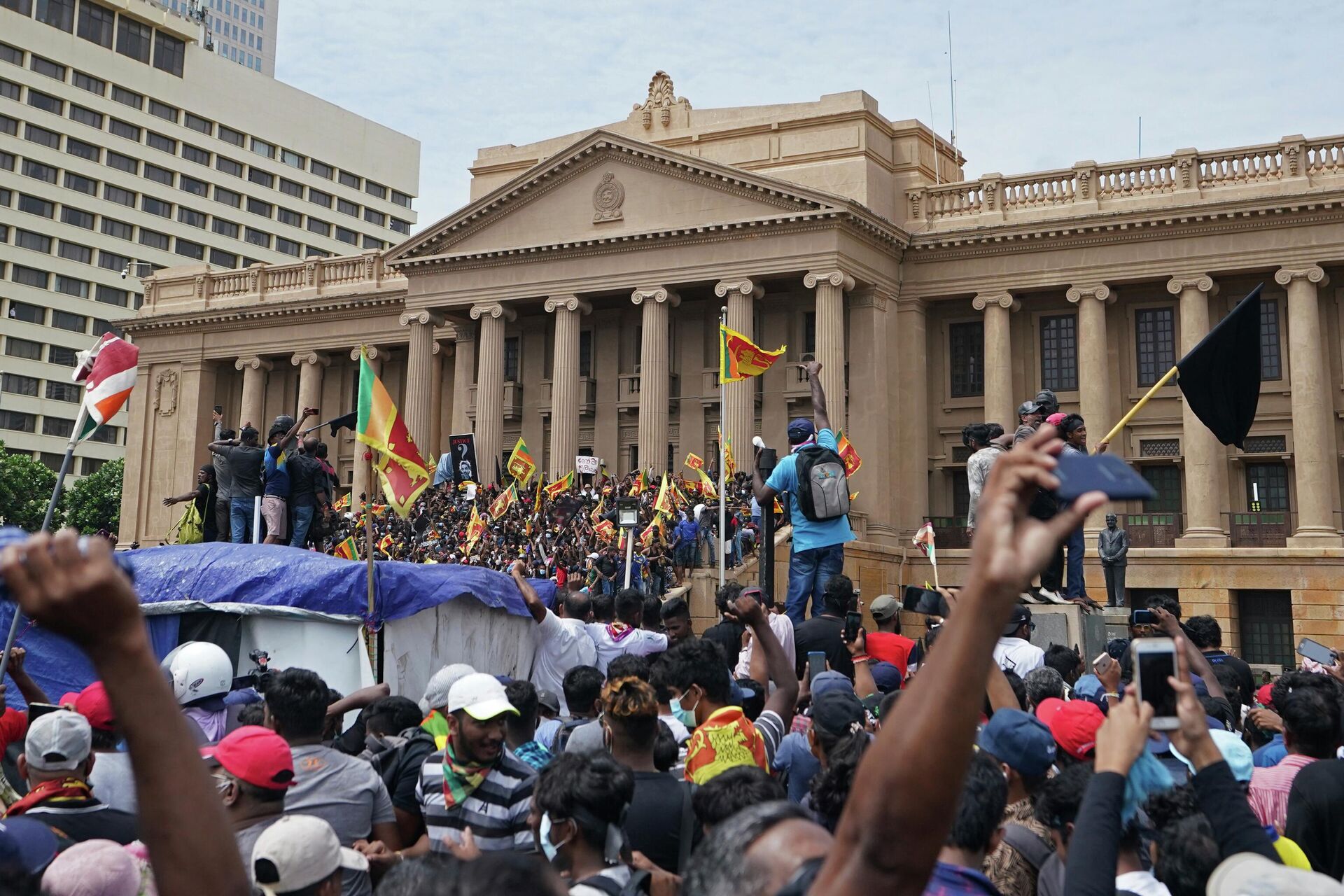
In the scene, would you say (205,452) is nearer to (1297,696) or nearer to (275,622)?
(275,622)

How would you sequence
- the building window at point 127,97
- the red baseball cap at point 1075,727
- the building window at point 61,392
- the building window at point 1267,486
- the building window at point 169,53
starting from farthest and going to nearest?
1. the building window at point 169,53
2. the building window at point 127,97
3. the building window at point 61,392
4. the building window at point 1267,486
5. the red baseball cap at point 1075,727

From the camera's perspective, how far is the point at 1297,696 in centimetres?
569

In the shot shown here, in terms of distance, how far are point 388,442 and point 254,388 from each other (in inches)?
1580

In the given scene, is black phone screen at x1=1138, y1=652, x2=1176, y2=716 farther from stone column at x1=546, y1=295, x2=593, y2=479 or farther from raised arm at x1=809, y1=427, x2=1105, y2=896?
stone column at x1=546, y1=295, x2=593, y2=479

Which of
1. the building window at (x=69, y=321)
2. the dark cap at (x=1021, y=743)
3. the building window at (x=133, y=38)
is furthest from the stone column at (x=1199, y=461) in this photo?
the building window at (x=133, y=38)

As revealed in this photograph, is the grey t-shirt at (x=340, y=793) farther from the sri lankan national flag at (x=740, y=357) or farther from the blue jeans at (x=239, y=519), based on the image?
the sri lankan national flag at (x=740, y=357)

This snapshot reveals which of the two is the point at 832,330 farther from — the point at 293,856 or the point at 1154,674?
the point at 293,856

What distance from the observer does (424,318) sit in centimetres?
4503

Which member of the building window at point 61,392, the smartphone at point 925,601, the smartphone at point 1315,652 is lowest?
the smartphone at point 1315,652

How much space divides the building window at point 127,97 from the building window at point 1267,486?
6887 cm

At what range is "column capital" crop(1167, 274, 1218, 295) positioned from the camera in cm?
3750

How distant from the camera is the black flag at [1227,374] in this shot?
37.8ft

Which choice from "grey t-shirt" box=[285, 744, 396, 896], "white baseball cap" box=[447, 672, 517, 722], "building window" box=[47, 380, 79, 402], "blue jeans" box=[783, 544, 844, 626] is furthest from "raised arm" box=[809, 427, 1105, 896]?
"building window" box=[47, 380, 79, 402]

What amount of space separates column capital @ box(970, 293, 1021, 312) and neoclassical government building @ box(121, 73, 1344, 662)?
69mm
